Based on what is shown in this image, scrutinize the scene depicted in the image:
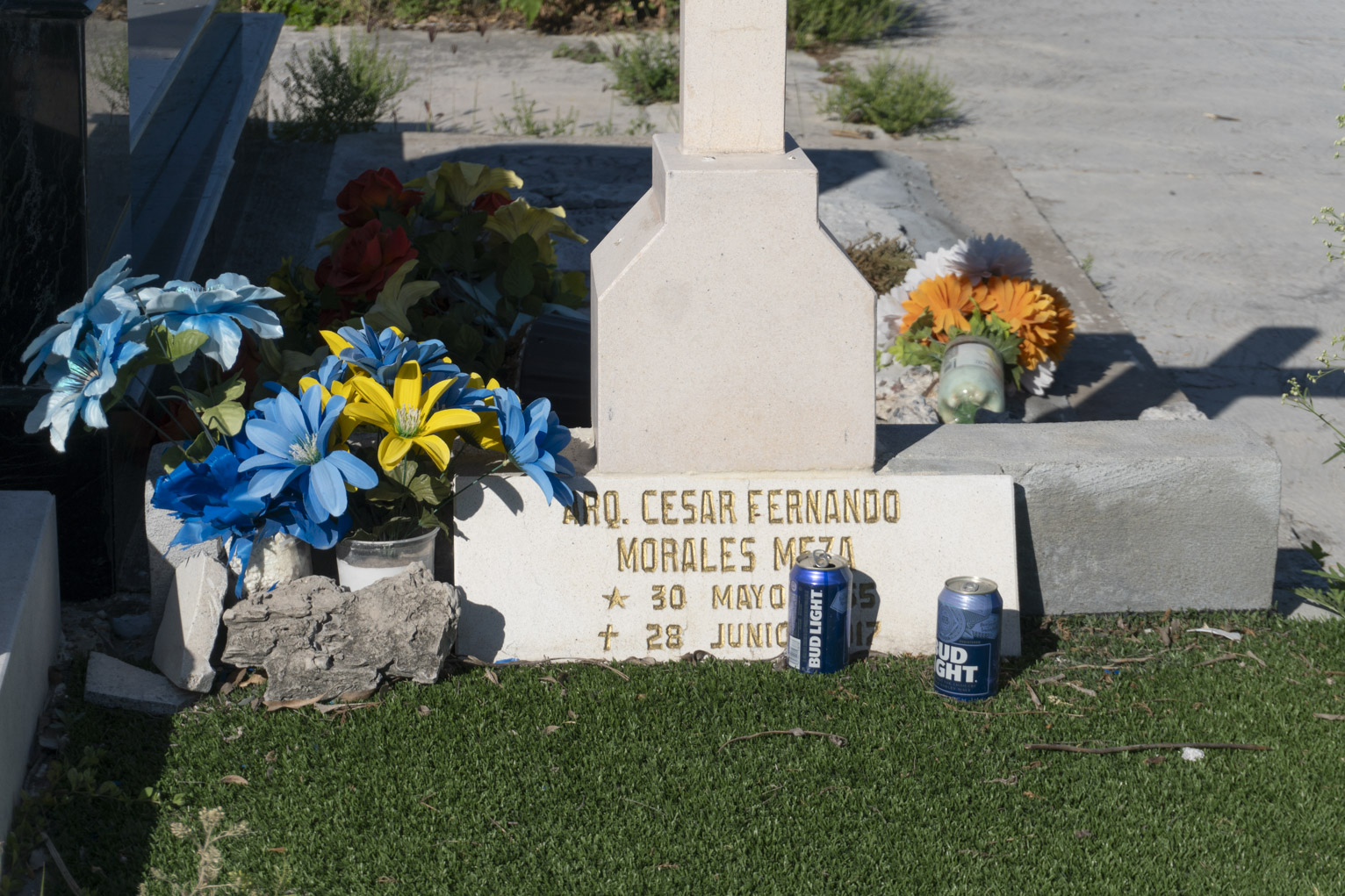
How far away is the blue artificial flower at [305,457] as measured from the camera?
3004 millimetres

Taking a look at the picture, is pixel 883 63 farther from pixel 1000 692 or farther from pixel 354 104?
pixel 1000 692

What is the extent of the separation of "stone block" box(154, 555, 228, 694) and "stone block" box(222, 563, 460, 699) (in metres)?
0.04

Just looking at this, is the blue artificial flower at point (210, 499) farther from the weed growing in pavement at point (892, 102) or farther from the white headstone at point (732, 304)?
the weed growing in pavement at point (892, 102)

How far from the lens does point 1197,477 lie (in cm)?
354

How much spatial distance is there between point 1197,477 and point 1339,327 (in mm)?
→ 2768

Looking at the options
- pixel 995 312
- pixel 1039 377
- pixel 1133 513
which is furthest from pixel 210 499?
pixel 1039 377

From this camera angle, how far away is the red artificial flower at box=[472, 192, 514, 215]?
4793mm

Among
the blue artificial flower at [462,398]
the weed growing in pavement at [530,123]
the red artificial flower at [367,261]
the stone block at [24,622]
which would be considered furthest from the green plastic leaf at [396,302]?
the weed growing in pavement at [530,123]

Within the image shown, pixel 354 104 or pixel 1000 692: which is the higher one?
pixel 354 104

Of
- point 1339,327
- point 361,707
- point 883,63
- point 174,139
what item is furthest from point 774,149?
point 883,63

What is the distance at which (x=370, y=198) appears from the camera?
4.68 metres

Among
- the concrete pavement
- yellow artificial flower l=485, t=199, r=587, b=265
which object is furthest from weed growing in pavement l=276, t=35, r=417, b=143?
yellow artificial flower l=485, t=199, r=587, b=265

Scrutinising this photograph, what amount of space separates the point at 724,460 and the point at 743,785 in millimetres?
881

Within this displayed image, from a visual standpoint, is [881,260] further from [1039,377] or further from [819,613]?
[819,613]
